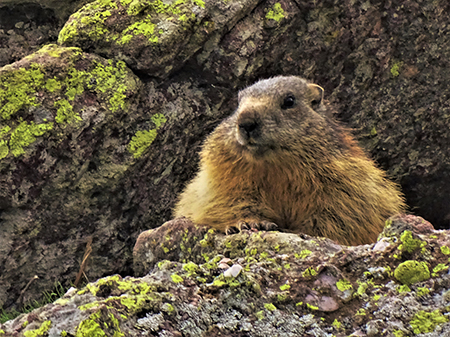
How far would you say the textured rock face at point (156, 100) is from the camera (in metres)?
5.18

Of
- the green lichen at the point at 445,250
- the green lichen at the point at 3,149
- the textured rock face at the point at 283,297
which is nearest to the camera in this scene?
the textured rock face at the point at 283,297

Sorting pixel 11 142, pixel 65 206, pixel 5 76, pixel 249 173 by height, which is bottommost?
pixel 65 206

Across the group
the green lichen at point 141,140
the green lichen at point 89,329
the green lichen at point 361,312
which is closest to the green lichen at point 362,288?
the green lichen at point 361,312

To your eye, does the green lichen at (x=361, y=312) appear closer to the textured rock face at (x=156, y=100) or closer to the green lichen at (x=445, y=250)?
the green lichen at (x=445, y=250)

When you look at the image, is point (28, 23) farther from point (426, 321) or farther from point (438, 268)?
point (426, 321)

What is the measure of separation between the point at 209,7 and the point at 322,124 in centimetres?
187

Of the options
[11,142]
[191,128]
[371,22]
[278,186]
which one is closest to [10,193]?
[11,142]

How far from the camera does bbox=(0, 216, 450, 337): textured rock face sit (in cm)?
256

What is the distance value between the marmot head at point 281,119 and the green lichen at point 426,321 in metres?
2.50

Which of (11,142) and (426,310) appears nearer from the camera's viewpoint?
(426,310)

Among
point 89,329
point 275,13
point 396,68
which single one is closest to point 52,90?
point 275,13

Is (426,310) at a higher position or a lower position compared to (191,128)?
lower

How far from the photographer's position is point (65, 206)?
537 centimetres

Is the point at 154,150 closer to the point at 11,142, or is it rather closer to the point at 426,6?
the point at 11,142
